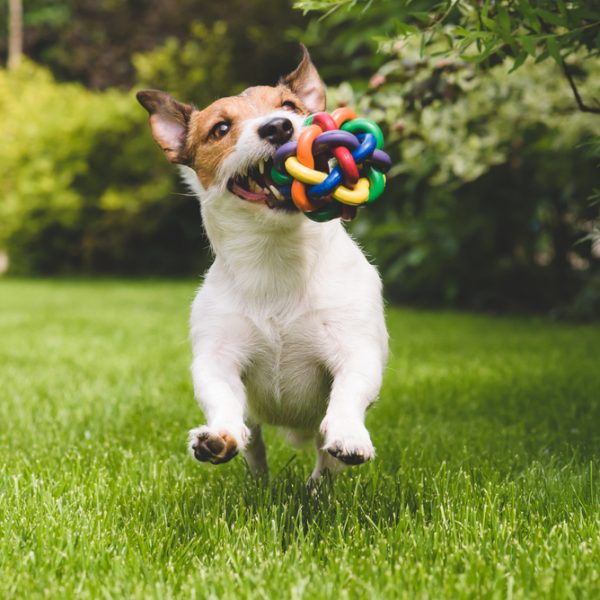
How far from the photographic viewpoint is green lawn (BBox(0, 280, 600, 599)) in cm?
195

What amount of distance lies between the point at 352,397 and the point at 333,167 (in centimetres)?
72

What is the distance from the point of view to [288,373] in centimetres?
277

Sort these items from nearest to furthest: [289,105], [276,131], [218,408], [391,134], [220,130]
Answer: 1. [218,408]
2. [276,131]
3. [220,130]
4. [289,105]
5. [391,134]

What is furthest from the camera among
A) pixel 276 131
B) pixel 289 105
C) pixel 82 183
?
pixel 82 183

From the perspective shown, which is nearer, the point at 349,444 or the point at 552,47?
the point at 349,444

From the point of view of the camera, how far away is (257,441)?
3119mm

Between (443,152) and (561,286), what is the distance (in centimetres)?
420

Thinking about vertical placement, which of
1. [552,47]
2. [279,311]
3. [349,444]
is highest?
A: [552,47]

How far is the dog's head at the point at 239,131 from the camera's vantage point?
2.70 m

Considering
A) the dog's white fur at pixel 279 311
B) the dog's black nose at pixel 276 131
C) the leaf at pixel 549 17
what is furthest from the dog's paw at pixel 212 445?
the leaf at pixel 549 17

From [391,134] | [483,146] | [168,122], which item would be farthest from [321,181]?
[483,146]

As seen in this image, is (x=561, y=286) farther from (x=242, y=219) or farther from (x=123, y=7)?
(x=123, y=7)

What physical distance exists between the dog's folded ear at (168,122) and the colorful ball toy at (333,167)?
68 cm

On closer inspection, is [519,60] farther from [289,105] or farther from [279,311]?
[279,311]
